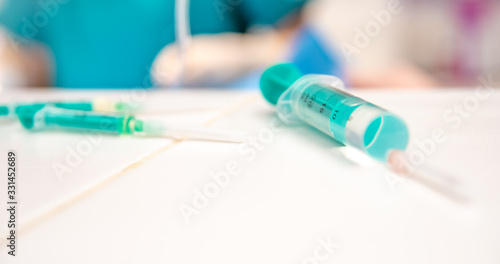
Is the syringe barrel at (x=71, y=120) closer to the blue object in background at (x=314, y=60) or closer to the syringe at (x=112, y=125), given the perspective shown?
the syringe at (x=112, y=125)

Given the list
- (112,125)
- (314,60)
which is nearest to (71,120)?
(112,125)

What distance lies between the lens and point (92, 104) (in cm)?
56

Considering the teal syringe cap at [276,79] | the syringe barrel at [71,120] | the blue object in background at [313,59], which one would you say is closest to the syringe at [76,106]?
the syringe barrel at [71,120]

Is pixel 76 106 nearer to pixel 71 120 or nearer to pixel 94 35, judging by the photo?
pixel 71 120

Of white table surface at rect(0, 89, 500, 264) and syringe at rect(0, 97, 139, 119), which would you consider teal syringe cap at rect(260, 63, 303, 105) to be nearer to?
white table surface at rect(0, 89, 500, 264)

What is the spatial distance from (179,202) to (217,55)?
1.11 m

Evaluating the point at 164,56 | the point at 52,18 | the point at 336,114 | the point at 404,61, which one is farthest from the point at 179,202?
the point at 404,61

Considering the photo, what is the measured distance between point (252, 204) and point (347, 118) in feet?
0.45

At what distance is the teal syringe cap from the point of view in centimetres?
52

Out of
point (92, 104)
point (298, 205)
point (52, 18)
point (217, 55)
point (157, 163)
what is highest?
point (52, 18)

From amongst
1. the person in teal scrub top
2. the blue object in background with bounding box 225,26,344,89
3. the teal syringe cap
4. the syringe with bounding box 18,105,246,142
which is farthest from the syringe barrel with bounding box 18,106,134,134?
the person in teal scrub top

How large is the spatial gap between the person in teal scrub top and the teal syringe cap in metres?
0.91

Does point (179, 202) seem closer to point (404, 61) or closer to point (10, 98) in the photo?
point (10, 98)

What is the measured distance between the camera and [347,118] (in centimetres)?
38
